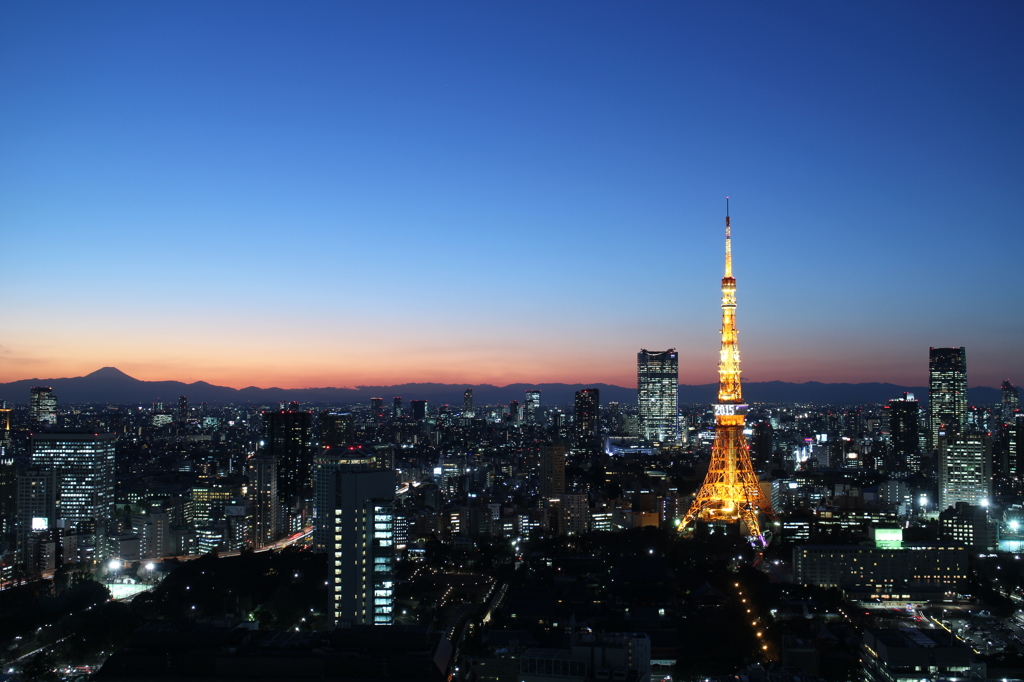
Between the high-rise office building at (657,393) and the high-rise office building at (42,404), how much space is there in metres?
25.9

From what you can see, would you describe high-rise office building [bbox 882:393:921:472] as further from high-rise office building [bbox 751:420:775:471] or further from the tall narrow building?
the tall narrow building

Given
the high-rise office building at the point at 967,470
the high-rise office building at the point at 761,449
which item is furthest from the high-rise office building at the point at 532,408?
the high-rise office building at the point at 967,470

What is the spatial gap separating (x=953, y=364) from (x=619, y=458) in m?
12.8

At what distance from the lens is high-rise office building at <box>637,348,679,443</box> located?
152ft

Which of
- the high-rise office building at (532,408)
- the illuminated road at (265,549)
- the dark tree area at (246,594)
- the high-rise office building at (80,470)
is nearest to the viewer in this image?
the dark tree area at (246,594)

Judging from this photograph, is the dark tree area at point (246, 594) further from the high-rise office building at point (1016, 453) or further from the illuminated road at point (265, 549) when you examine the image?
the high-rise office building at point (1016, 453)

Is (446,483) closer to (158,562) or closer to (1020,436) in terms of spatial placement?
(158,562)

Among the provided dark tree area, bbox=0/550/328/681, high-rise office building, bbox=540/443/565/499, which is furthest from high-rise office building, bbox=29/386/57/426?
dark tree area, bbox=0/550/328/681

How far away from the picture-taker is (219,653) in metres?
8.05

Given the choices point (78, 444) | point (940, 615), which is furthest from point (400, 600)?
point (78, 444)

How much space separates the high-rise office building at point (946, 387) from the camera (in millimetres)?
34156

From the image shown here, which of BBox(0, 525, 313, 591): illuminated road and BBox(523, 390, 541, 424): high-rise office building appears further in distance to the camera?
BBox(523, 390, 541, 424): high-rise office building

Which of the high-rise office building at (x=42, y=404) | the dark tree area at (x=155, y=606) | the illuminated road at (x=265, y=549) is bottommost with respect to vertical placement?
the illuminated road at (x=265, y=549)

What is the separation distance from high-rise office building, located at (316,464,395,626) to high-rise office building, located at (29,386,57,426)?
80.5 feet
